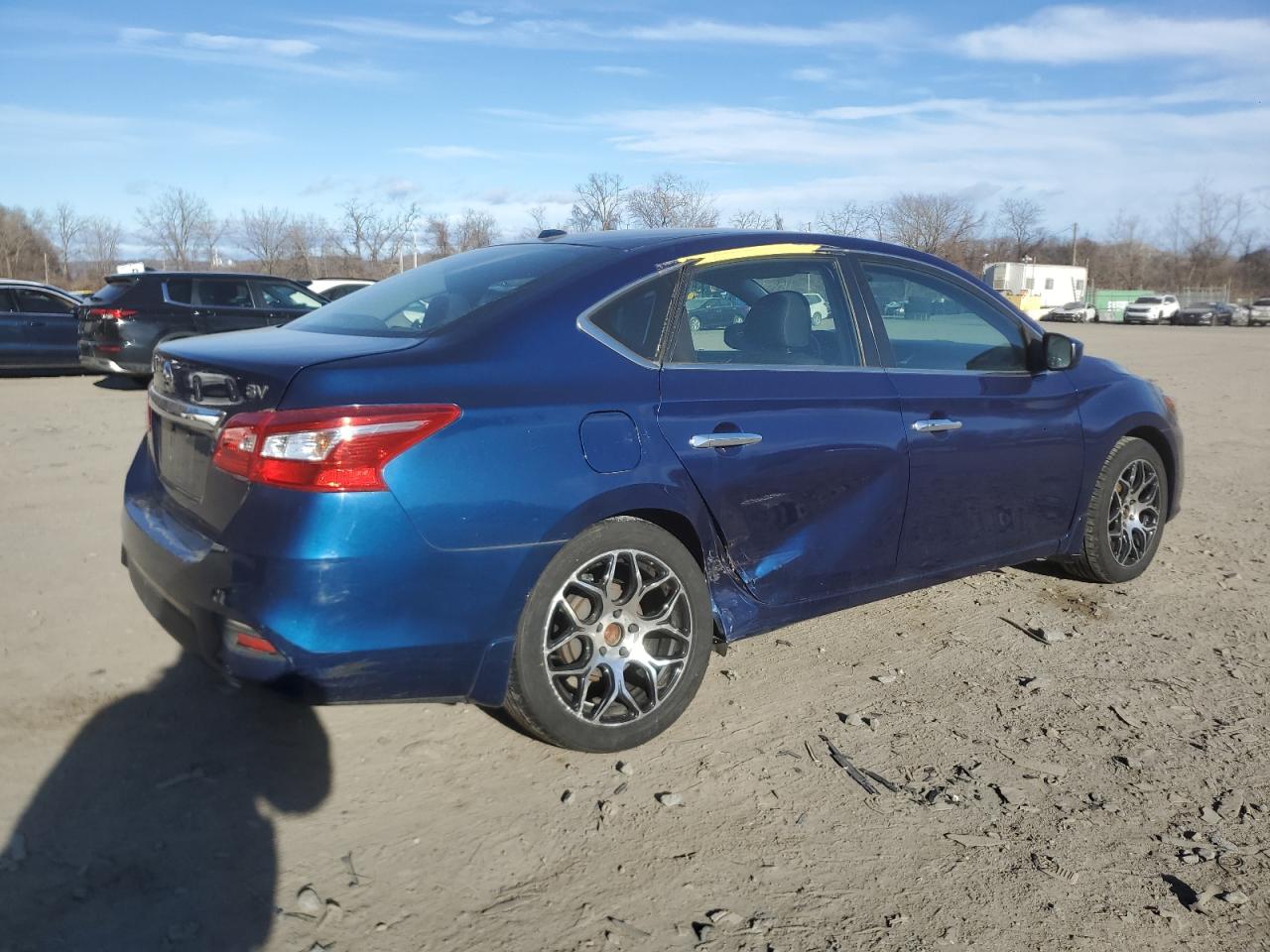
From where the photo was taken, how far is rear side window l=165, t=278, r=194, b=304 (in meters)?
13.3

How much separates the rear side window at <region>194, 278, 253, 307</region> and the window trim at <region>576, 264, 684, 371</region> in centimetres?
1174

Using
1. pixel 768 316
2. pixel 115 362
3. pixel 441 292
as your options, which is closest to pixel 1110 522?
pixel 768 316

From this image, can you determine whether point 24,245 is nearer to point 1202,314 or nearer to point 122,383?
point 122,383

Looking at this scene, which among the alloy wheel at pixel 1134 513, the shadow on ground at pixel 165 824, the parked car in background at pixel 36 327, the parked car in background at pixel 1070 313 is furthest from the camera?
the parked car in background at pixel 1070 313

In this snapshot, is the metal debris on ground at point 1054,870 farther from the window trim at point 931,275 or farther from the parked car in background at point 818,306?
the parked car in background at point 818,306

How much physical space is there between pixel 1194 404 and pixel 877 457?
11.4 m

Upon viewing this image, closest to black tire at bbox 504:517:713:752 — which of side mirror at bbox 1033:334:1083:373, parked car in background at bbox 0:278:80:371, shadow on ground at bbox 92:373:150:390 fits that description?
side mirror at bbox 1033:334:1083:373

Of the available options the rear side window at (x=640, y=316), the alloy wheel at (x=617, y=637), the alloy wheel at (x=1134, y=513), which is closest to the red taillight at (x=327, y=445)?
the alloy wheel at (x=617, y=637)

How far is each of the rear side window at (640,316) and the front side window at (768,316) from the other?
8cm

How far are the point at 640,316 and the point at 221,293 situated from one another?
39.2ft

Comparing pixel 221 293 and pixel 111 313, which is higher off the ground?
pixel 221 293

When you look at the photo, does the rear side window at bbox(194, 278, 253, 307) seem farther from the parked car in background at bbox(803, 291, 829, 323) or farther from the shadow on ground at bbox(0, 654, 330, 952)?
the parked car in background at bbox(803, 291, 829, 323)

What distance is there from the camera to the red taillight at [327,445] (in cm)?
272

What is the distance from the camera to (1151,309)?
56.5 metres
